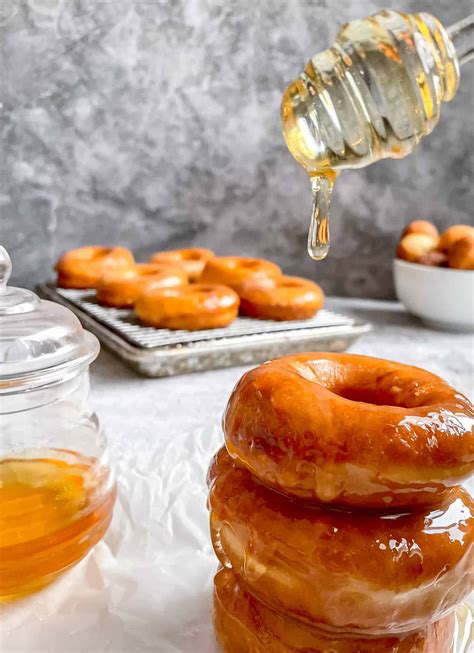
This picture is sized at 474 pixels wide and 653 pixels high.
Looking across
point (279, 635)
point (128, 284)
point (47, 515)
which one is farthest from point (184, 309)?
point (279, 635)

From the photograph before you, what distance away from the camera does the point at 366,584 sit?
41 cm

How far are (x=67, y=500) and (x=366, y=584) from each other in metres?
0.26

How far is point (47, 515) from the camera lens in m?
0.53

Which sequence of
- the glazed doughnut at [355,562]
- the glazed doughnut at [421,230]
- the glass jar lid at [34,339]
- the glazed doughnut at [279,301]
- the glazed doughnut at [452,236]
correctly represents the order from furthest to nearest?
the glazed doughnut at [421,230], the glazed doughnut at [452,236], the glazed doughnut at [279,301], the glass jar lid at [34,339], the glazed doughnut at [355,562]

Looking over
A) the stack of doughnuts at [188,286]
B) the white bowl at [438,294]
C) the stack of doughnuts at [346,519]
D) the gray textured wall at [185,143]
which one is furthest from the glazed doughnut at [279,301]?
the stack of doughnuts at [346,519]

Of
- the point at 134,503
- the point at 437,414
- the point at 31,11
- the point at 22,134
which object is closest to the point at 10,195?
the point at 22,134

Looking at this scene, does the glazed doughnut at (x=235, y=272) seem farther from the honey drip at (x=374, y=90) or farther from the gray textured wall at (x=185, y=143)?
the honey drip at (x=374, y=90)

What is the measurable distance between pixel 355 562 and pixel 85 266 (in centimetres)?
111

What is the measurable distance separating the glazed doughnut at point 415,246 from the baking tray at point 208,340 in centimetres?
25

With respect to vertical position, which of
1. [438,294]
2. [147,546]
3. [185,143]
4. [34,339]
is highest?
[185,143]

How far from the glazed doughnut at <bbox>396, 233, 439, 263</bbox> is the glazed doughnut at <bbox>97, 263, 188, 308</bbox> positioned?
478 mm

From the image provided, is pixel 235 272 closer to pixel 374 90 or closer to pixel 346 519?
pixel 374 90

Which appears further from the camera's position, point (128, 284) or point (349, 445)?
point (128, 284)

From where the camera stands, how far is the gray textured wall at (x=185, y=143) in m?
1.44
